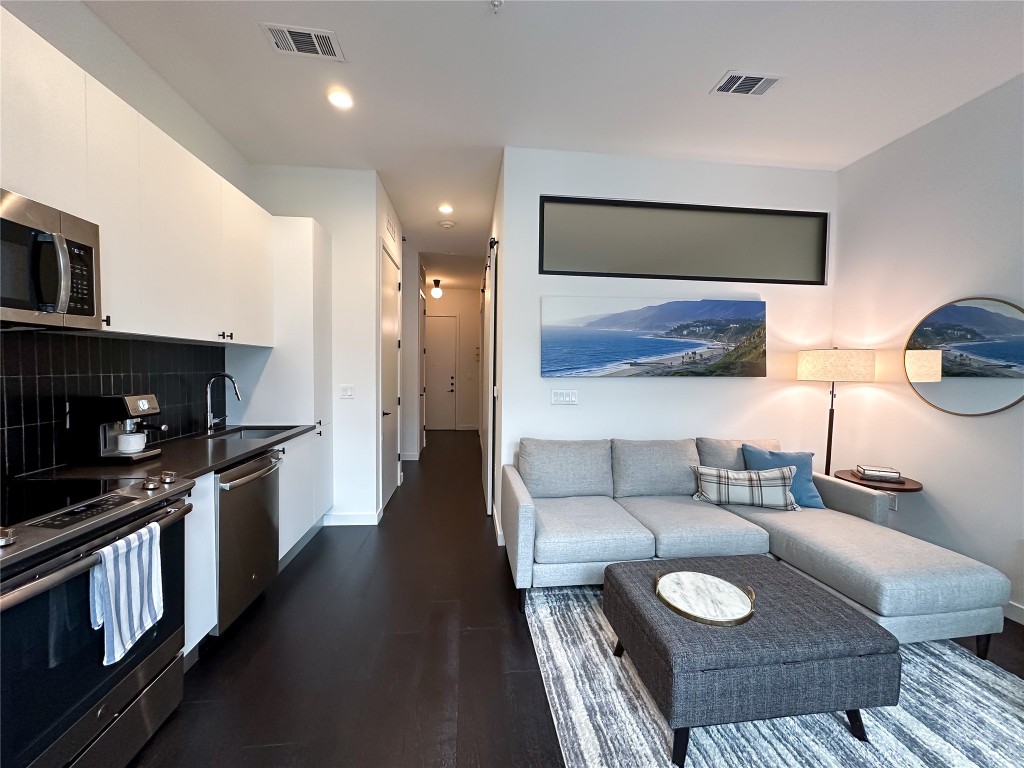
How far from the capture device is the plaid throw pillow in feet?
8.76

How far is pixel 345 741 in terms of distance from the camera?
1448 millimetres

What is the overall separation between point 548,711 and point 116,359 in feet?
8.59

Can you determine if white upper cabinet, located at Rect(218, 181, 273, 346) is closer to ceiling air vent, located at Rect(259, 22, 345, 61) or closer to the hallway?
ceiling air vent, located at Rect(259, 22, 345, 61)

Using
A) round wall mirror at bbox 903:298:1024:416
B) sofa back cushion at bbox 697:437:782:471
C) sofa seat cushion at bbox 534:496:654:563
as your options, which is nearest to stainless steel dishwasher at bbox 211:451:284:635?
sofa seat cushion at bbox 534:496:654:563

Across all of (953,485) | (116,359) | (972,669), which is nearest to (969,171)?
(953,485)

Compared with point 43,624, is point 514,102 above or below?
above

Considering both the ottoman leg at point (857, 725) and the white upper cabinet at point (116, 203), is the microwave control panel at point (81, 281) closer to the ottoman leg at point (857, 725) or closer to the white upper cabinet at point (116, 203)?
the white upper cabinet at point (116, 203)

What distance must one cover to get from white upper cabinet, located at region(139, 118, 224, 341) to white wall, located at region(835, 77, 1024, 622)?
176 inches

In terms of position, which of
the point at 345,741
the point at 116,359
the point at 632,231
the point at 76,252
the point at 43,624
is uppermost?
the point at 632,231

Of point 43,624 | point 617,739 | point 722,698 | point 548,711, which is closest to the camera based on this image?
point 43,624

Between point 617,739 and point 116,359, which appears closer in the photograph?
point 617,739

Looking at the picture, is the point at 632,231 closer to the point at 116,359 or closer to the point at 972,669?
the point at 972,669

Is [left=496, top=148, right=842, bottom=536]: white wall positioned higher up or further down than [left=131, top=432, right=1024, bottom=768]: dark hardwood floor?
higher up

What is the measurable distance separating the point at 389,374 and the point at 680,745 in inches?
140
